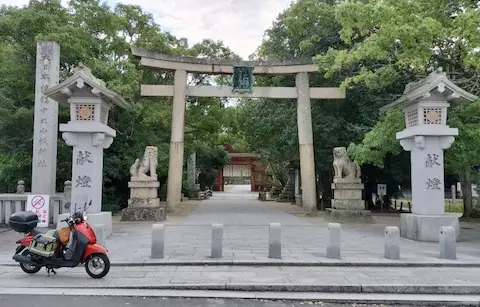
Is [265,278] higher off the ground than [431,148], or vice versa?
[431,148]

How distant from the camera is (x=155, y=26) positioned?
21.8 m

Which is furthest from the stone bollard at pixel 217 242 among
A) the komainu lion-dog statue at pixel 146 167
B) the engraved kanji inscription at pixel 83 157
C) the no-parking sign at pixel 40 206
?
the komainu lion-dog statue at pixel 146 167

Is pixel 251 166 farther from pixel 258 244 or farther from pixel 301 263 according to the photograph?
pixel 301 263

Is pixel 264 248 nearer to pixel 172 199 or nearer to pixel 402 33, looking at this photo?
pixel 402 33

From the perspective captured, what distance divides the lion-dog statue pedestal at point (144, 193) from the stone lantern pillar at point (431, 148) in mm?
10105

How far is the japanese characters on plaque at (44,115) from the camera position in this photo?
14.6m

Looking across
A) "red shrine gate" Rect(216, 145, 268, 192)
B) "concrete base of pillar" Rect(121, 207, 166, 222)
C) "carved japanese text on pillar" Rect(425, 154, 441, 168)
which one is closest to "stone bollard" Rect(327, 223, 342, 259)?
"carved japanese text on pillar" Rect(425, 154, 441, 168)

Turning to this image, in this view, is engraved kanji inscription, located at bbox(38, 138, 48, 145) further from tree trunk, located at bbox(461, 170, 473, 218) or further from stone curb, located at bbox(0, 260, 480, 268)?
tree trunk, located at bbox(461, 170, 473, 218)

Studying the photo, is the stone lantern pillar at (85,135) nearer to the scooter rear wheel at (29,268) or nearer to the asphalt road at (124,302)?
the scooter rear wheel at (29,268)

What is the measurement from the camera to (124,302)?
240 inches

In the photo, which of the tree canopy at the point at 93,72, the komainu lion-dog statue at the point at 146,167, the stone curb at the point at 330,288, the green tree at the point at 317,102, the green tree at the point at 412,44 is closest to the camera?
the stone curb at the point at 330,288

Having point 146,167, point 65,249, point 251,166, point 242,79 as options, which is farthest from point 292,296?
point 251,166

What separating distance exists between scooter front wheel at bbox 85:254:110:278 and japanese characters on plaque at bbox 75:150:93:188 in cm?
419

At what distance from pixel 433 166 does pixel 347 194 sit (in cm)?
544
